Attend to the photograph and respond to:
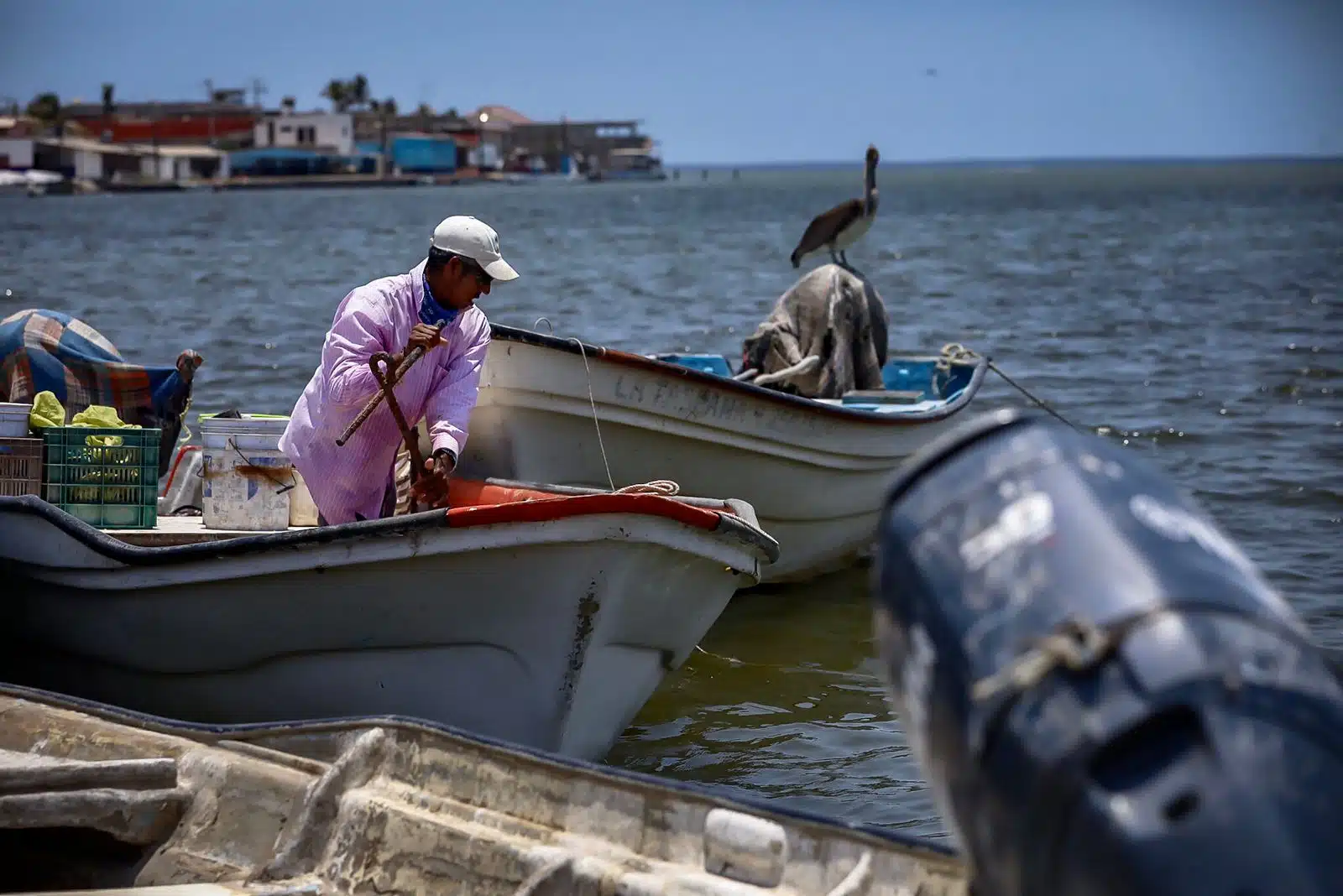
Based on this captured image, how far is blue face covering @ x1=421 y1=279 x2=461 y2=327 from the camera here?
5.74 meters

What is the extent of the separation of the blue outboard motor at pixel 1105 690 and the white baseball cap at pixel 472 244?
336cm

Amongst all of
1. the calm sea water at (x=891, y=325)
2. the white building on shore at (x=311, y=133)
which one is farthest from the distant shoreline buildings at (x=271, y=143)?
the calm sea water at (x=891, y=325)

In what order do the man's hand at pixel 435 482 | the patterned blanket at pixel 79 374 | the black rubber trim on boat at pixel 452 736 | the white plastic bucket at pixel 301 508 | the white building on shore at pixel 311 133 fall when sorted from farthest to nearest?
the white building on shore at pixel 311 133 < the patterned blanket at pixel 79 374 < the white plastic bucket at pixel 301 508 < the man's hand at pixel 435 482 < the black rubber trim on boat at pixel 452 736

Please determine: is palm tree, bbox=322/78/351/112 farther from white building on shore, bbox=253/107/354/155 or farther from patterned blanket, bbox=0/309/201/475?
patterned blanket, bbox=0/309/201/475

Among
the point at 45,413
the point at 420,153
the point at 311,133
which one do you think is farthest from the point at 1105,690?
the point at 420,153

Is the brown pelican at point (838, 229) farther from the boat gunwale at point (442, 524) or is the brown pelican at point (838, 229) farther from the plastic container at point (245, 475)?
the boat gunwale at point (442, 524)

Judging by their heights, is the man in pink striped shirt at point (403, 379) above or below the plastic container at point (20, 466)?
above

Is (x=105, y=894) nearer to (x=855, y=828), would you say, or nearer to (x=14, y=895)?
(x=14, y=895)

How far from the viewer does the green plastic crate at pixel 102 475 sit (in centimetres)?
628

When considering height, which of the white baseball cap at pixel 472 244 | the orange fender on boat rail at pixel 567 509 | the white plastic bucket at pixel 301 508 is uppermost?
the white baseball cap at pixel 472 244

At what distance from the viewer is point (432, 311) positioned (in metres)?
5.75

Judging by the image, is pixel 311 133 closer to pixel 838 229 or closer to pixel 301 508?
pixel 838 229

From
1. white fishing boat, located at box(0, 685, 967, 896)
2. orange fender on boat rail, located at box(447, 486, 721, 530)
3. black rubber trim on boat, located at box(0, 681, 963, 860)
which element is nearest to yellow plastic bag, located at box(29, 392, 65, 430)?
black rubber trim on boat, located at box(0, 681, 963, 860)

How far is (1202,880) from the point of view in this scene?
6.82 ft
